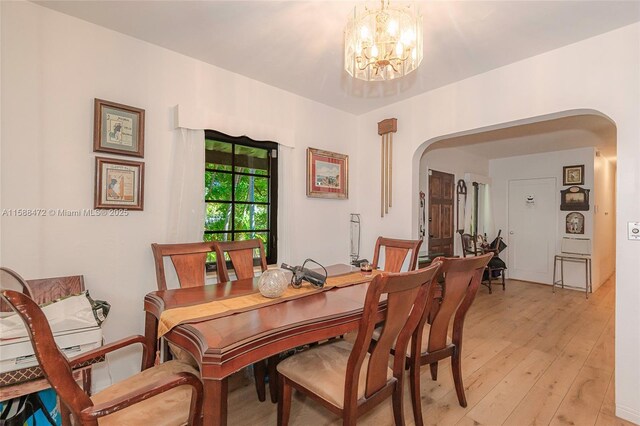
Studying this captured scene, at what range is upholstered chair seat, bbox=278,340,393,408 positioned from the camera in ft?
4.69

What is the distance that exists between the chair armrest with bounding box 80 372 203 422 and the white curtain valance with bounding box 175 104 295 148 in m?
1.91

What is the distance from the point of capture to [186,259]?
2193 millimetres

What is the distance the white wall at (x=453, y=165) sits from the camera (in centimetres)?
493

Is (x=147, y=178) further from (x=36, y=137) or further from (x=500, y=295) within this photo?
(x=500, y=295)

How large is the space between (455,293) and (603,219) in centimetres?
612

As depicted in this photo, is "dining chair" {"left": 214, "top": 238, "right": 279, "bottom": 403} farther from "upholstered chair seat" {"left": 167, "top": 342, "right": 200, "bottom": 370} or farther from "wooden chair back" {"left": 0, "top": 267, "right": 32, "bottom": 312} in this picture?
"wooden chair back" {"left": 0, "top": 267, "right": 32, "bottom": 312}

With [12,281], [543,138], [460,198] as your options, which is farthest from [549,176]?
[12,281]

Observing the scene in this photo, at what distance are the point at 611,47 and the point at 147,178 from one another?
11.3 ft

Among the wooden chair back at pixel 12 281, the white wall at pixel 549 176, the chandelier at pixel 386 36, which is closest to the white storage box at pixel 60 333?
the wooden chair back at pixel 12 281

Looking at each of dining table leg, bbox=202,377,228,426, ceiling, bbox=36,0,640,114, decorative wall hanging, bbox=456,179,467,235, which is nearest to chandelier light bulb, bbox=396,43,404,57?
ceiling, bbox=36,0,640,114

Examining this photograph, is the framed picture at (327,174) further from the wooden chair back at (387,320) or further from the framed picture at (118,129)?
the wooden chair back at (387,320)

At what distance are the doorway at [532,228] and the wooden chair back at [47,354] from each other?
6.90 metres

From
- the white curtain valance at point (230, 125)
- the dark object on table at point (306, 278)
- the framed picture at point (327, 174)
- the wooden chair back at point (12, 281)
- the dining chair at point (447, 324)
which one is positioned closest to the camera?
the wooden chair back at point (12, 281)

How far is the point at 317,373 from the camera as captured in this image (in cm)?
154
